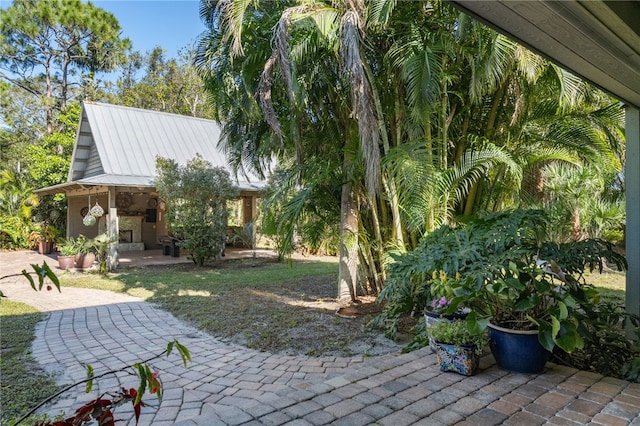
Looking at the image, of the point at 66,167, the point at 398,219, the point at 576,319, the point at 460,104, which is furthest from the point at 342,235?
the point at 66,167

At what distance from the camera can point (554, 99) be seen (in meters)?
5.30

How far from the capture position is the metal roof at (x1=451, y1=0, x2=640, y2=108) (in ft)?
6.84

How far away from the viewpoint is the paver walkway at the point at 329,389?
247cm

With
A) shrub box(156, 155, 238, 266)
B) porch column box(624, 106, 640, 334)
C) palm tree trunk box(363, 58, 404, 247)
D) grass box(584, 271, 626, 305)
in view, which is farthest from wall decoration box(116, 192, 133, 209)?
porch column box(624, 106, 640, 334)

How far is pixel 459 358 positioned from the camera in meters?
3.14

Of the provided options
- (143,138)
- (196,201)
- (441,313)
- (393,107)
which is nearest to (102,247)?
(196,201)

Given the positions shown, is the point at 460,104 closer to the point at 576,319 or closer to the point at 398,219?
the point at 398,219

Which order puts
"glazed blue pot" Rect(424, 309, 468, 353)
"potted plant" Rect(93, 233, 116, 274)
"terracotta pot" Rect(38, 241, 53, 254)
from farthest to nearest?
"terracotta pot" Rect(38, 241, 53, 254)
"potted plant" Rect(93, 233, 116, 274)
"glazed blue pot" Rect(424, 309, 468, 353)

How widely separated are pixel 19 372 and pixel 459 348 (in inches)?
164

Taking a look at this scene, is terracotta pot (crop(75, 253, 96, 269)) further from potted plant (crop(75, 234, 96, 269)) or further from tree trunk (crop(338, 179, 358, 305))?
tree trunk (crop(338, 179, 358, 305))

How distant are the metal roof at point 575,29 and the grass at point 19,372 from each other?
3459 millimetres

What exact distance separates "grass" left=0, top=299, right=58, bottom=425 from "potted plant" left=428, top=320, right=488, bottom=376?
2874 mm

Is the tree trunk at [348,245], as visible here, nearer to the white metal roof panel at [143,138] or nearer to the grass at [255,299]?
the grass at [255,299]

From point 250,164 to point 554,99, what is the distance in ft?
18.1
